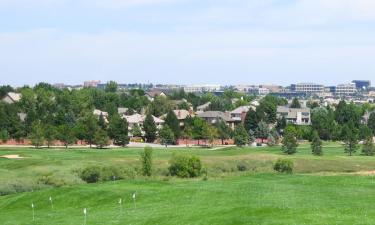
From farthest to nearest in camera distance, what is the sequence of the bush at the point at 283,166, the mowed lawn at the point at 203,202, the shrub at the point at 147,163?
the bush at the point at 283,166 < the shrub at the point at 147,163 < the mowed lawn at the point at 203,202

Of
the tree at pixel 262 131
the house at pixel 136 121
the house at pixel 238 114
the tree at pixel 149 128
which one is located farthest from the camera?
the house at pixel 238 114

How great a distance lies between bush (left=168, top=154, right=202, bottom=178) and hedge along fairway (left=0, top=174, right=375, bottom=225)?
8.75 metres

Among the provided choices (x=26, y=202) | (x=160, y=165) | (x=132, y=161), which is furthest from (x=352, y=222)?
(x=132, y=161)

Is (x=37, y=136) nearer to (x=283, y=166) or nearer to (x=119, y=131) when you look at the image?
(x=119, y=131)

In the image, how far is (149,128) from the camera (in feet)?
433

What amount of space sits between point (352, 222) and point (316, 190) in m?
14.2

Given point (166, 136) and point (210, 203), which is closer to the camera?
point (210, 203)

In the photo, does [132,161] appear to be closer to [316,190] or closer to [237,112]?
[316,190]

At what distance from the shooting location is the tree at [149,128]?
13112 cm

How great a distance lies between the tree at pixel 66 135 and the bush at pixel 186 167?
168ft

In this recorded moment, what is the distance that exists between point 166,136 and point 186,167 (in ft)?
188

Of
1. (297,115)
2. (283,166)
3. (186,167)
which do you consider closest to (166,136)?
(283,166)

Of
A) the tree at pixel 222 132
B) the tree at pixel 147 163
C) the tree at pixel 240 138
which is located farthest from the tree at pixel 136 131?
the tree at pixel 147 163

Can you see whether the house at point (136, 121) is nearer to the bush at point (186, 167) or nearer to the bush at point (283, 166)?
the bush at point (283, 166)
